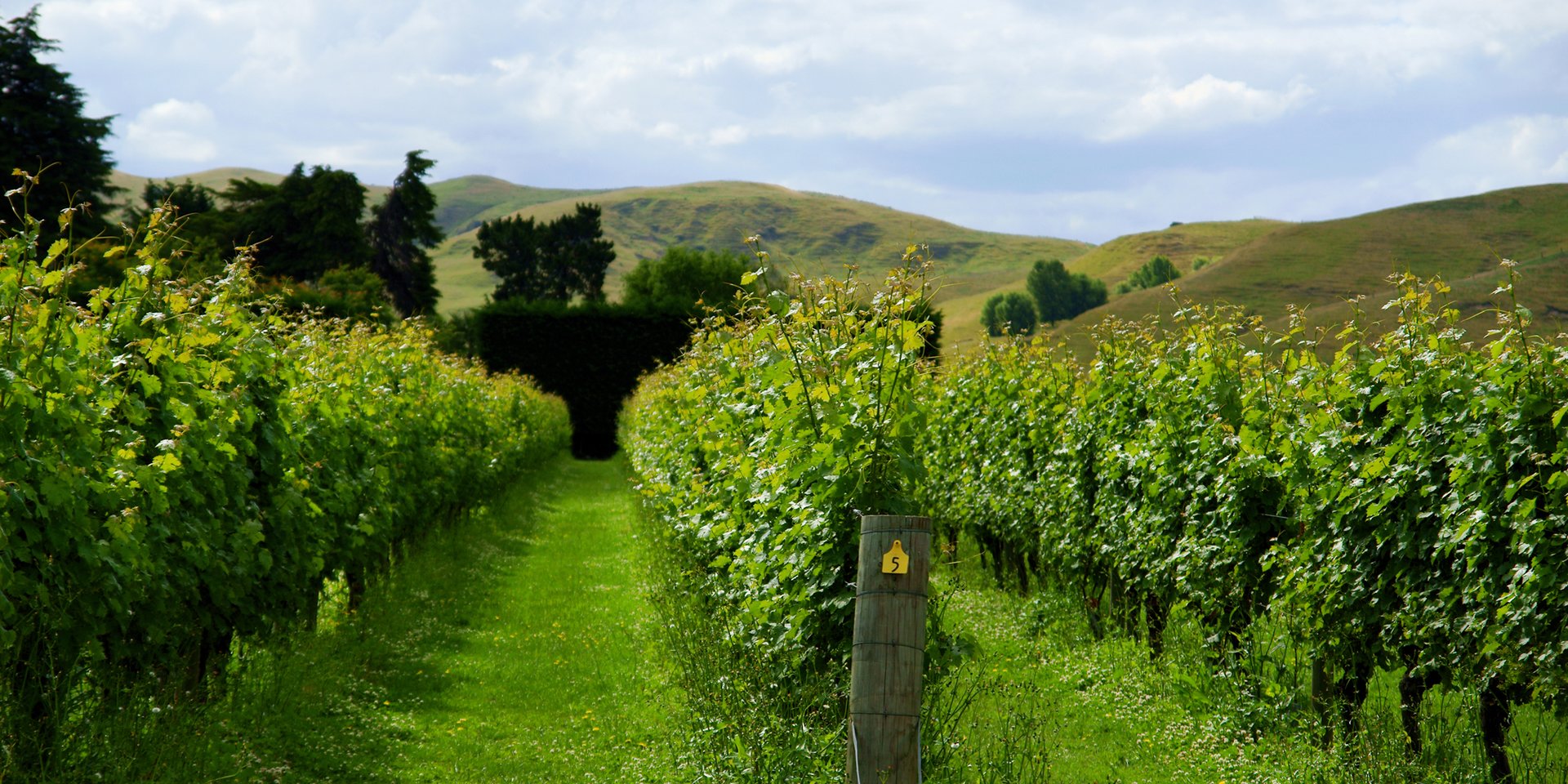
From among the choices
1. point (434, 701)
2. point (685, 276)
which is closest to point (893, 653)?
point (434, 701)

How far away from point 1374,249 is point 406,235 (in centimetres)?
7134

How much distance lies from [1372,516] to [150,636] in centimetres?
563

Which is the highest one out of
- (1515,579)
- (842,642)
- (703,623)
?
(1515,579)

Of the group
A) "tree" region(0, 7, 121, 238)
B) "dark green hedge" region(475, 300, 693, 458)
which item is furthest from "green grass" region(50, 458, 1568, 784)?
"tree" region(0, 7, 121, 238)

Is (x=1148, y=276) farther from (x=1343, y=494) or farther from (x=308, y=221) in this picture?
(x=1343, y=494)

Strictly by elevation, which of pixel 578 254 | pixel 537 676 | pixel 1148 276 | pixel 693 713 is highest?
pixel 1148 276

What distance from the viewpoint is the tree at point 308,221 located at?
4431cm

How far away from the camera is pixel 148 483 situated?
173 inches

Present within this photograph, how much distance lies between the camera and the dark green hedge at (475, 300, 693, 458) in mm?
36250

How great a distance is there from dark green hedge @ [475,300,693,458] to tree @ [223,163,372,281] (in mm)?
11611

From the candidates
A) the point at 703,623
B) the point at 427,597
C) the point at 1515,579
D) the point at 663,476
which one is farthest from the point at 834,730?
the point at 427,597

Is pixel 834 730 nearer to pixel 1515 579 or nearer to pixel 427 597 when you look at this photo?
pixel 1515 579

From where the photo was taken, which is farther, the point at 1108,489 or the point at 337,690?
the point at 1108,489

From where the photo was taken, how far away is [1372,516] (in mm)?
5152
